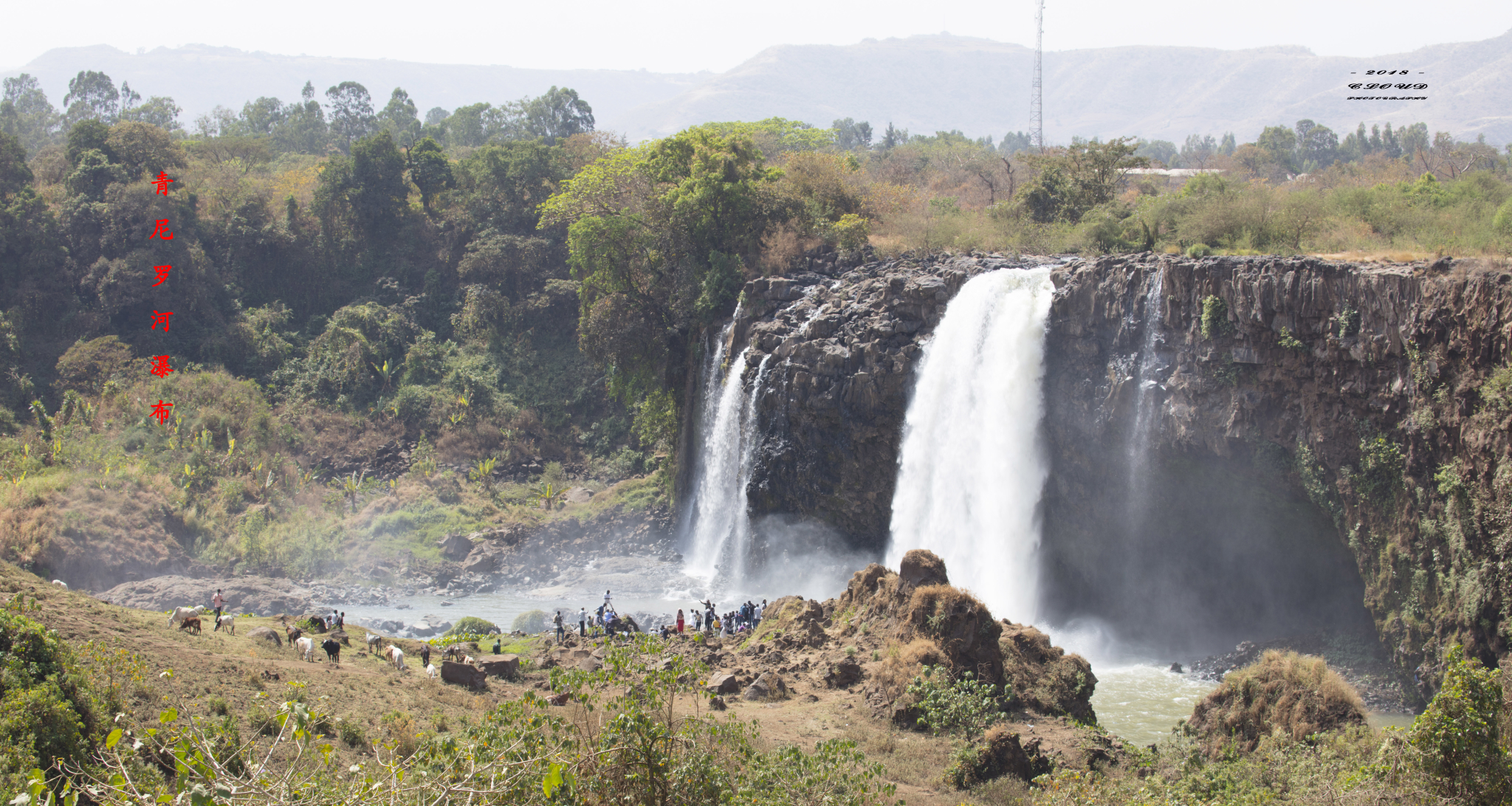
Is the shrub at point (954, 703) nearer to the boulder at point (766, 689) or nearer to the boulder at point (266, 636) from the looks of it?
the boulder at point (766, 689)

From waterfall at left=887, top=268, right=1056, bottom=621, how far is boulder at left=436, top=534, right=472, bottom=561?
53.3 feet

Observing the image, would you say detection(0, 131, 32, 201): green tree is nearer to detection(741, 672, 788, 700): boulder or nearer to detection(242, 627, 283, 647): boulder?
detection(242, 627, 283, 647): boulder

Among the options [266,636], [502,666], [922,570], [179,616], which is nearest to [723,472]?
[502,666]

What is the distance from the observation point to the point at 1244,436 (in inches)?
824

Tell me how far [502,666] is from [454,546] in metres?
16.8

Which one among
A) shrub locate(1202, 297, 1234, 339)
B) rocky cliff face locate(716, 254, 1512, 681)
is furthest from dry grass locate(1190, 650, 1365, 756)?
shrub locate(1202, 297, 1234, 339)

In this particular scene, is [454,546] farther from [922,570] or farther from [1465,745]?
[1465,745]

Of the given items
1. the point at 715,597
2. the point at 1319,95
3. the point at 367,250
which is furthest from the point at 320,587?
the point at 1319,95

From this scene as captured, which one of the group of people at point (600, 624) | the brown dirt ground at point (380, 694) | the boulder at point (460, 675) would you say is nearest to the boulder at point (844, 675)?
the brown dirt ground at point (380, 694)

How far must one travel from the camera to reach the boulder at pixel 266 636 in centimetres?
1878

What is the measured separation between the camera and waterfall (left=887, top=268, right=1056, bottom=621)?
81.1ft

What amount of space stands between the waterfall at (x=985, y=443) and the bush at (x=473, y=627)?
1122cm

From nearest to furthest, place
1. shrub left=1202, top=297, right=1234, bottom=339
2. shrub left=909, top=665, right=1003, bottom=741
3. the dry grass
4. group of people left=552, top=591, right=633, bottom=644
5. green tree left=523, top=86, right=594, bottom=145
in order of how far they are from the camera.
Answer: the dry grass
shrub left=909, top=665, right=1003, bottom=741
shrub left=1202, top=297, right=1234, bottom=339
group of people left=552, top=591, right=633, bottom=644
green tree left=523, top=86, right=594, bottom=145

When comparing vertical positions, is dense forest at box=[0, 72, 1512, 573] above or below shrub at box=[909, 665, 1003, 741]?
above
